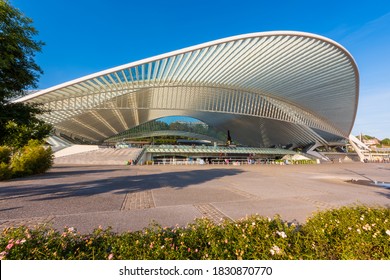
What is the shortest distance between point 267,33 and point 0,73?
24.1 m

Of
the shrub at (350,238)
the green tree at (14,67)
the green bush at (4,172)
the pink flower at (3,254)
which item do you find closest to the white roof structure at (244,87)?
the green bush at (4,172)

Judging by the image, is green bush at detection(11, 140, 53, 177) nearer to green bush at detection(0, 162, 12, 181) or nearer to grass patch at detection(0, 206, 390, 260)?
green bush at detection(0, 162, 12, 181)

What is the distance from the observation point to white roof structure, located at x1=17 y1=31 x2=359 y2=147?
2345 cm

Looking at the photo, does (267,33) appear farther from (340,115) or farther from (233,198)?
(340,115)

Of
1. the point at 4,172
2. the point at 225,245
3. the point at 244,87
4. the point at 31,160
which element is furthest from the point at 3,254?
the point at 244,87

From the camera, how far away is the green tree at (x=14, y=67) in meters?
6.06

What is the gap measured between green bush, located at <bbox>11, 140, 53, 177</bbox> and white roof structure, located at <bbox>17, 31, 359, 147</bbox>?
369 inches

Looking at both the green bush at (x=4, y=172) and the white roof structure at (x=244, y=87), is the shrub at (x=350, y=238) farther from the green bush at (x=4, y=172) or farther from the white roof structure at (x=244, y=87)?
the white roof structure at (x=244, y=87)

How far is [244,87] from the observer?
35.9 metres

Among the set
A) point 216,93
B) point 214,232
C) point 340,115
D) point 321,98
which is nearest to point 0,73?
point 214,232

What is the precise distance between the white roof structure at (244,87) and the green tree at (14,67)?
16.4 metres

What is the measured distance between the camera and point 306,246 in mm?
2746

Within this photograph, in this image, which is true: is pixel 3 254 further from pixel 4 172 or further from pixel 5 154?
pixel 5 154

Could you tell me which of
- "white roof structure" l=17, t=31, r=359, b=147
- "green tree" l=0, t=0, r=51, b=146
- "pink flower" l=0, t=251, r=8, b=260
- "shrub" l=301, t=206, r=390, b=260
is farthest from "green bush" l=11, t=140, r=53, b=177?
"shrub" l=301, t=206, r=390, b=260
